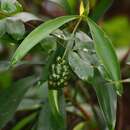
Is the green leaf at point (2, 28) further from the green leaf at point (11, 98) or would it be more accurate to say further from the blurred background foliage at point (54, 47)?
the green leaf at point (11, 98)

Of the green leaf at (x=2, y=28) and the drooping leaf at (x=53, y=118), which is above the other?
the green leaf at (x=2, y=28)

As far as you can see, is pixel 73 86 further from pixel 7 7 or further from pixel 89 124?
pixel 7 7

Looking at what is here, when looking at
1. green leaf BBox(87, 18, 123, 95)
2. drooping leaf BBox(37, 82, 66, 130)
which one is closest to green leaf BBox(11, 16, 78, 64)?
green leaf BBox(87, 18, 123, 95)

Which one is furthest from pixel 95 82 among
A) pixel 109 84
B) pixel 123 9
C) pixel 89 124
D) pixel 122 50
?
pixel 123 9

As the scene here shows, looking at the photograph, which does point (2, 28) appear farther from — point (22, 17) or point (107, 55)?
point (107, 55)

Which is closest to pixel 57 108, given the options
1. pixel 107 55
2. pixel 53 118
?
pixel 53 118

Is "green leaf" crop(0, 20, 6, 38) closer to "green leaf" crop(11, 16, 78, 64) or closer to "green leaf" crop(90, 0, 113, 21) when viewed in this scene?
"green leaf" crop(11, 16, 78, 64)

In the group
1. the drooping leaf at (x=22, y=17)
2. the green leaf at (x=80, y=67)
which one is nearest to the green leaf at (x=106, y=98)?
the green leaf at (x=80, y=67)
